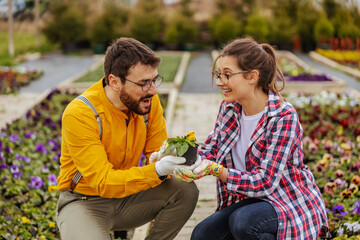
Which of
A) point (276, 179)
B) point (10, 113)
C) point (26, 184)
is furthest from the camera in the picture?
point (10, 113)

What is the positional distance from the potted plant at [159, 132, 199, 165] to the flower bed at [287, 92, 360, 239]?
1.22 metres

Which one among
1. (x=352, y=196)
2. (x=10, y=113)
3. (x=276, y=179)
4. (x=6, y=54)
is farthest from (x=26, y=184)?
(x=6, y=54)

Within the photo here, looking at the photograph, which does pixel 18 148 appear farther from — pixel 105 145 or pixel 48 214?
pixel 105 145

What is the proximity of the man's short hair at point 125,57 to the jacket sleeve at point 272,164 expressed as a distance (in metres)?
0.75

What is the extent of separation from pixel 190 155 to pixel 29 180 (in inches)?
89.2

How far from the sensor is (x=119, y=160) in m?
2.65

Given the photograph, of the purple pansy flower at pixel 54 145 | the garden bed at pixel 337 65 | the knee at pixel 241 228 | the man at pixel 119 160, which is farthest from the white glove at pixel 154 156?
the garden bed at pixel 337 65

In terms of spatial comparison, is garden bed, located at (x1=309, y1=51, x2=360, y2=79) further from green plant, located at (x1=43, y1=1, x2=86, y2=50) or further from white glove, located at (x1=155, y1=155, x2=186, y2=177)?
white glove, located at (x1=155, y1=155, x2=186, y2=177)

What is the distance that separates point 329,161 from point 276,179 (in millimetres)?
2034

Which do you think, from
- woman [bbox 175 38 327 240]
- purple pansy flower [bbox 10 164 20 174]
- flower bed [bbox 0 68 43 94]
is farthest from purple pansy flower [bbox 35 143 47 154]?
flower bed [bbox 0 68 43 94]

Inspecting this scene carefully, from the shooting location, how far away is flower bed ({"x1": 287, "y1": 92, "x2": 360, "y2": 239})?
318cm

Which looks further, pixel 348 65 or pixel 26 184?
pixel 348 65

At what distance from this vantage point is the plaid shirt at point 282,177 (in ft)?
7.87

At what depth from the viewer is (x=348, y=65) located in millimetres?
13031
